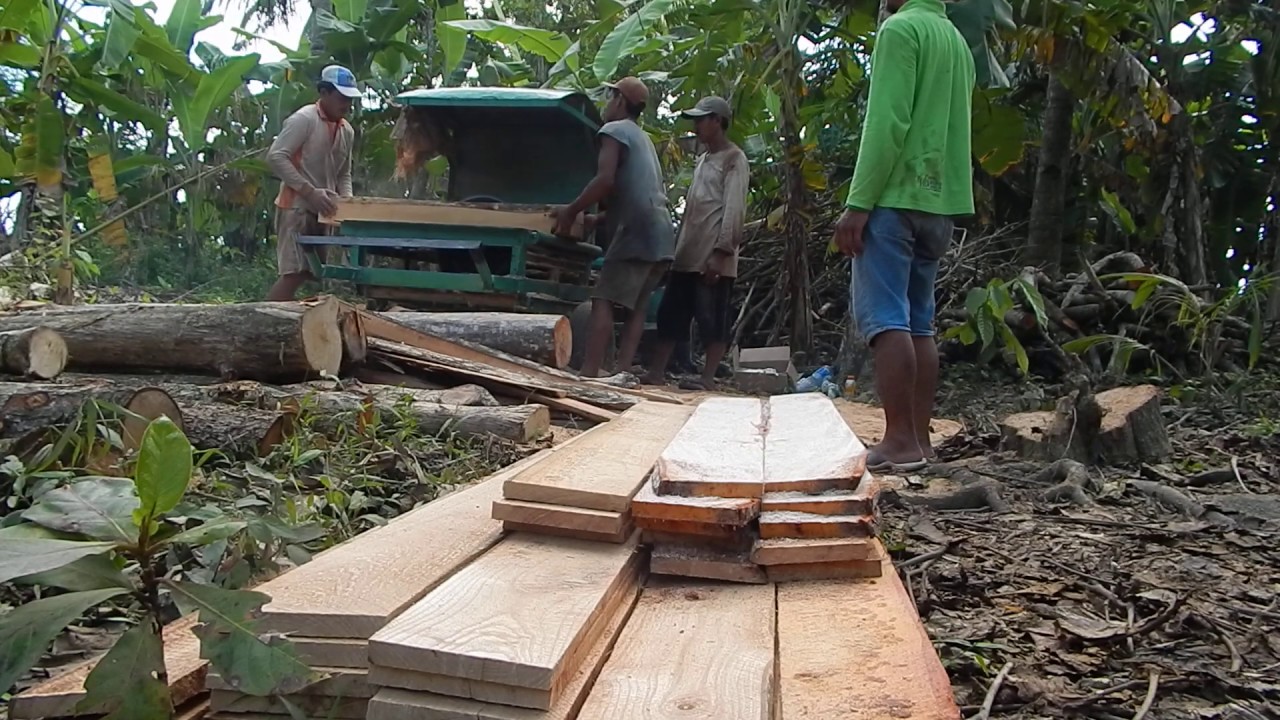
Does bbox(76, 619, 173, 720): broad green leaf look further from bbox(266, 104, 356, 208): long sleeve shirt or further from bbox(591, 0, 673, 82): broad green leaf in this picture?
bbox(591, 0, 673, 82): broad green leaf

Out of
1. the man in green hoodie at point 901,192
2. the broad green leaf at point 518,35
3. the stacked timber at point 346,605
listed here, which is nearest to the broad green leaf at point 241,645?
the stacked timber at point 346,605

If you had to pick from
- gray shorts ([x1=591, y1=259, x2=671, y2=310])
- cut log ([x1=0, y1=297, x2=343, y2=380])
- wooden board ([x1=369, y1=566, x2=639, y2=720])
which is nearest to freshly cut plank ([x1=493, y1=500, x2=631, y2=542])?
wooden board ([x1=369, y1=566, x2=639, y2=720])

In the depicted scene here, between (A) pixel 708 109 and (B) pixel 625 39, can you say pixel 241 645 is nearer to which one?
(A) pixel 708 109

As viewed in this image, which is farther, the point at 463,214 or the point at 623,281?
the point at 463,214

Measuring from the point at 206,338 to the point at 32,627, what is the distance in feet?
10.5

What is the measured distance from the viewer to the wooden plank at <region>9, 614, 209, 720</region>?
1.38m

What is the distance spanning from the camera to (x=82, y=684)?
1438 millimetres

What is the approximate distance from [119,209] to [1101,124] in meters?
11.0

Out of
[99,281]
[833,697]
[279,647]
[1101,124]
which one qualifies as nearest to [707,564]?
[833,697]

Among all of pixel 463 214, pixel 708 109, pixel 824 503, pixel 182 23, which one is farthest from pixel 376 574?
pixel 182 23

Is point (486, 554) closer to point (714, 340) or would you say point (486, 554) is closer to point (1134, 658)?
point (1134, 658)

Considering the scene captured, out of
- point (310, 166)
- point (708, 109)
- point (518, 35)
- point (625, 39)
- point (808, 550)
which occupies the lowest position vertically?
point (808, 550)

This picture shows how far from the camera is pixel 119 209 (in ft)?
42.7

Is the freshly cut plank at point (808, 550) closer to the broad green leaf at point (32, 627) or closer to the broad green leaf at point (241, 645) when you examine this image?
the broad green leaf at point (241, 645)
